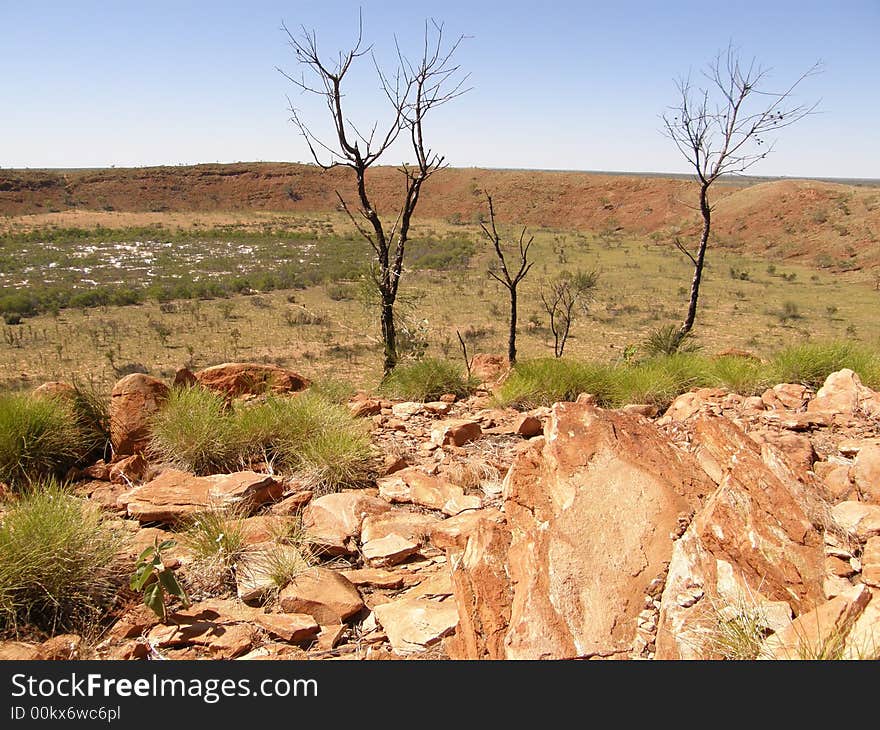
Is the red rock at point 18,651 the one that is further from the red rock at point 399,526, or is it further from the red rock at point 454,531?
the red rock at point 454,531

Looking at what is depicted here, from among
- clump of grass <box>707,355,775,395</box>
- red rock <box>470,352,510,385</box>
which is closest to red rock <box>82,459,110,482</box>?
red rock <box>470,352,510,385</box>

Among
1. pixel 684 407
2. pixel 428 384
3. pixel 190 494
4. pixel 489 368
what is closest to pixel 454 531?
pixel 190 494

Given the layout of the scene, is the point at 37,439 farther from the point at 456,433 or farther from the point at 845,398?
the point at 845,398

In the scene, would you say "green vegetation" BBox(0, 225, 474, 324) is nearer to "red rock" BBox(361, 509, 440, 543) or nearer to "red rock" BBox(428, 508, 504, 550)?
"red rock" BBox(361, 509, 440, 543)

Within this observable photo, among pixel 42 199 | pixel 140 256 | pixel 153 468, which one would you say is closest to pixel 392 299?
pixel 153 468

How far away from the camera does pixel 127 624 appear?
268 centimetres

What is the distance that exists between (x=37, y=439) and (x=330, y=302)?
17.6 m

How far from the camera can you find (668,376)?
21.4ft

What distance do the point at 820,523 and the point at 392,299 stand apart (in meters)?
6.85

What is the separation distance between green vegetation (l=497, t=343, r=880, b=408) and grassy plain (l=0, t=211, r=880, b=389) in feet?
11.8

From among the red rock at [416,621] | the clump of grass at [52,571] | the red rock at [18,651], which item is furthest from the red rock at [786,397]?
the red rock at [18,651]

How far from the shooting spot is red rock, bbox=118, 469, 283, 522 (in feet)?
11.7

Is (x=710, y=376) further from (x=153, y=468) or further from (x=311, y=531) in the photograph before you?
(x=153, y=468)

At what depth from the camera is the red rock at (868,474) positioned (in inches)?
129
